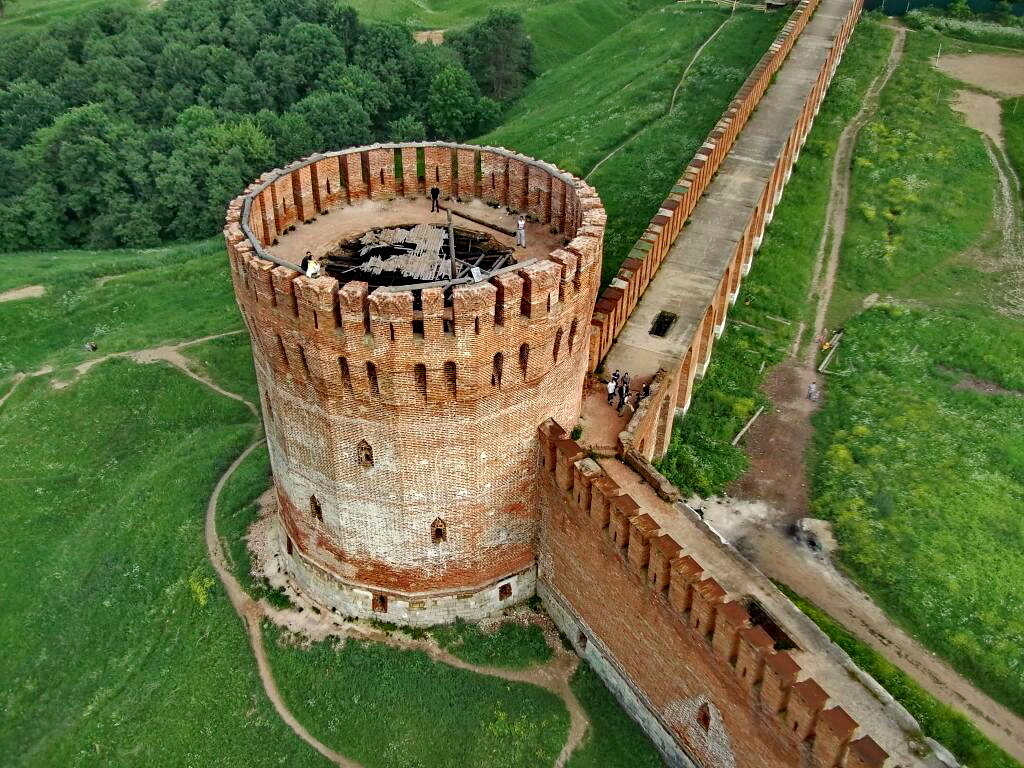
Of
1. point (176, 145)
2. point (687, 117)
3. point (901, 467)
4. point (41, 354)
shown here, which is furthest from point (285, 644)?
point (176, 145)

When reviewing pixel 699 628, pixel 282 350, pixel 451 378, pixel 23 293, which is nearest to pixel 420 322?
pixel 451 378

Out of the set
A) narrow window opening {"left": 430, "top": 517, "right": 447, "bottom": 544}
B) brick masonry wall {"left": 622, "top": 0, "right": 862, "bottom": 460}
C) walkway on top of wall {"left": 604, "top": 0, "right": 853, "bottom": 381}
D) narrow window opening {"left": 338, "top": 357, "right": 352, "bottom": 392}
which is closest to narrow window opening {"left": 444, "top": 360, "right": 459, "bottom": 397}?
narrow window opening {"left": 338, "top": 357, "right": 352, "bottom": 392}

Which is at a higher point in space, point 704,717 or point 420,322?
point 420,322

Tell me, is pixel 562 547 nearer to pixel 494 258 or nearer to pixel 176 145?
pixel 494 258

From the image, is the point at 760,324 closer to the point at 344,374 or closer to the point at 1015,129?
the point at 344,374

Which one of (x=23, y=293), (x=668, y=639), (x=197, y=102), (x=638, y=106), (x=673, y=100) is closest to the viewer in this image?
(x=668, y=639)

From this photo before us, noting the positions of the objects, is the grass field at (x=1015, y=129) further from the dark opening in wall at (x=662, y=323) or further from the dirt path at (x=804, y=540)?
the dark opening in wall at (x=662, y=323)
